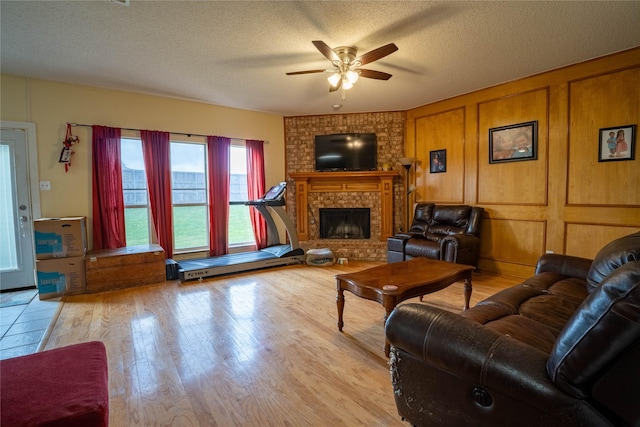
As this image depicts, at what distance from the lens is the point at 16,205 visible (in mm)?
3795

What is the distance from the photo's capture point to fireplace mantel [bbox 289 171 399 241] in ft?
18.0

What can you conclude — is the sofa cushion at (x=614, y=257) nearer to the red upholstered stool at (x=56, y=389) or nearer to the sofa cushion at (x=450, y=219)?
the red upholstered stool at (x=56, y=389)

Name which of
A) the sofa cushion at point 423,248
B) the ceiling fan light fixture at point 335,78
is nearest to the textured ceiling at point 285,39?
the ceiling fan light fixture at point 335,78

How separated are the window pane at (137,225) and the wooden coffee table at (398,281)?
3451 mm

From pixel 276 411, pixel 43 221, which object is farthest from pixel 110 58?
pixel 276 411

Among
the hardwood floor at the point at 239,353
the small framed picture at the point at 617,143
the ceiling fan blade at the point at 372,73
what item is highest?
the ceiling fan blade at the point at 372,73

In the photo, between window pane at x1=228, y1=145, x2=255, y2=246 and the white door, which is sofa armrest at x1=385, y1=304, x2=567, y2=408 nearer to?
window pane at x1=228, y1=145, x2=255, y2=246

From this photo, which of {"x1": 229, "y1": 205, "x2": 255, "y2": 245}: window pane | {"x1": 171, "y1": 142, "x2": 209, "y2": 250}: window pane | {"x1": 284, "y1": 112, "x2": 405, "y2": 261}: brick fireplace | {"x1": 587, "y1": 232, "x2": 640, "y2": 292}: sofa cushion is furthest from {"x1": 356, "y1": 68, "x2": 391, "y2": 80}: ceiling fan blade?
{"x1": 229, "y1": 205, "x2": 255, "y2": 245}: window pane

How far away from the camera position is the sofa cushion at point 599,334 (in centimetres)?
83

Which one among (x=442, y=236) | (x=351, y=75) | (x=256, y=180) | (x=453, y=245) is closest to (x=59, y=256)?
(x=256, y=180)

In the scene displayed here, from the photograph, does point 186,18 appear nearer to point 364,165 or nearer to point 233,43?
point 233,43

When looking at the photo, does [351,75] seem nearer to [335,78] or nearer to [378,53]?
[335,78]

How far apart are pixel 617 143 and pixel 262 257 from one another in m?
4.76

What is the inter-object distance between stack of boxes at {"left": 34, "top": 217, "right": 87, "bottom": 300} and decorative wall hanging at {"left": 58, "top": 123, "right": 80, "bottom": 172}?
88cm
